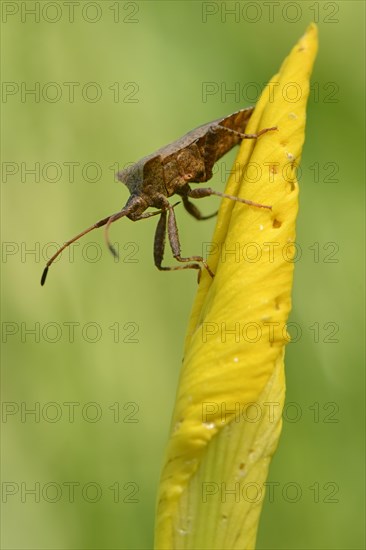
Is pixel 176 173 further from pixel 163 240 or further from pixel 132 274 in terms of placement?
pixel 132 274

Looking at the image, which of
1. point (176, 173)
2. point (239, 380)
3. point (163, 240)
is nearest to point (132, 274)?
point (163, 240)

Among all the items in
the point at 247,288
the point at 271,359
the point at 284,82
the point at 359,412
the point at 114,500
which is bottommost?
the point at 114,500

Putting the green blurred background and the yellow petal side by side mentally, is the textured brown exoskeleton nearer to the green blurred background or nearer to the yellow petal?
the green blurred background

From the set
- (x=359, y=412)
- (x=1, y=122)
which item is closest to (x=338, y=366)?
(x=359, y=412)

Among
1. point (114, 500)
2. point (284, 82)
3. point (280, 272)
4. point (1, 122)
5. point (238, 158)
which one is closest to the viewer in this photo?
point (280, 272)

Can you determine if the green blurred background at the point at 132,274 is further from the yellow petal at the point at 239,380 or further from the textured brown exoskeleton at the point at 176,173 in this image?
the yellow petal at the point at 239,380

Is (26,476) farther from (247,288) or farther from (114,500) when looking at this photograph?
(247,288)
